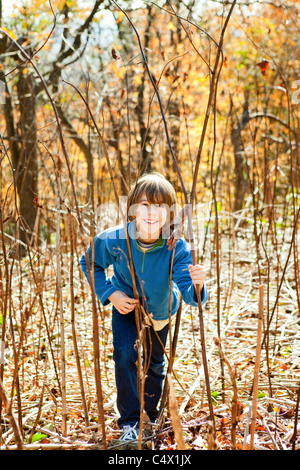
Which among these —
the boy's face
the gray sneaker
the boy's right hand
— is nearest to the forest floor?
→ the gray sneaker

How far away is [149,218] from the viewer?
1565mm

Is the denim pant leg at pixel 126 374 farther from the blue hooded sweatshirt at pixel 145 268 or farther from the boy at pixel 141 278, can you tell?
the blue hooded sweatshirt at pixel 145 268

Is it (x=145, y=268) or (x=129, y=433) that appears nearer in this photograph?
(x=129, y=433)

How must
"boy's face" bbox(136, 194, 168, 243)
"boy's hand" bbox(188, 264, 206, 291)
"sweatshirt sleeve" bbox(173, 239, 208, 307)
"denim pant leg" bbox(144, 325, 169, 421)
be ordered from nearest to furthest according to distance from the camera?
"boy's hand" bbox(188, 264, 206, 291), "sweatshirt sleeve" bbox(173, 239, 208, 307), "boy's face" bbox(136, 194, 168, 243), "denim pant leg" bbox(144, 325, 169, 421)

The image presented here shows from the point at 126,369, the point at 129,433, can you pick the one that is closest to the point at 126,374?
the point at 126,369

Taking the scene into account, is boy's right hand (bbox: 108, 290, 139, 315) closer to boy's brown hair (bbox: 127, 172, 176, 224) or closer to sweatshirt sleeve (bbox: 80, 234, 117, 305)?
sweatshirt sleeve (bbox: 80, 234, 117, 305)

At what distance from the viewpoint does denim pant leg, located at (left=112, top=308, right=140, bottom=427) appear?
4.86ft

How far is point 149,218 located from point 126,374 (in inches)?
20.9

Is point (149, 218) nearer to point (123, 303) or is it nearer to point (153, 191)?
point (153, 191)

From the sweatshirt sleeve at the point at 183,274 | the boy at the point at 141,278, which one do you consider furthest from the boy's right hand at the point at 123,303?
the sweatshirt sleeve at the point at 183,274
